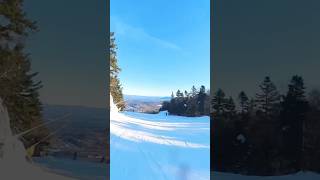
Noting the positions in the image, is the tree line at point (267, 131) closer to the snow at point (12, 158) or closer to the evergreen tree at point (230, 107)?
the evergreen tree at point (230, 107)

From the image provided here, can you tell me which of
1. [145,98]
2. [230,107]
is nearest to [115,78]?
[145,98]

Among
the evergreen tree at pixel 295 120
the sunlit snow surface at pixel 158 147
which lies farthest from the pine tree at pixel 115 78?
the evergreen tree at pixel 295 120

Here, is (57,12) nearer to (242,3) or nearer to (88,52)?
(88,52)

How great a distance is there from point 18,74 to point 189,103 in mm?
2564

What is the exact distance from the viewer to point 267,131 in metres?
5.98

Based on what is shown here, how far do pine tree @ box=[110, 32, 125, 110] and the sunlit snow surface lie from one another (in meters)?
0.23

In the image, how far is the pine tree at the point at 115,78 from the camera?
25.1 feet

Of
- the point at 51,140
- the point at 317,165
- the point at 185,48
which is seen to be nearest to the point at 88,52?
the point at 51,140

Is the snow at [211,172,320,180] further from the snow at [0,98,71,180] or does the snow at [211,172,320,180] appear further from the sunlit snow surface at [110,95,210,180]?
the snow at [0,98,71,180]

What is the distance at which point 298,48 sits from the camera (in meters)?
5.93

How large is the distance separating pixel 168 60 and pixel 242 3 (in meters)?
2.35

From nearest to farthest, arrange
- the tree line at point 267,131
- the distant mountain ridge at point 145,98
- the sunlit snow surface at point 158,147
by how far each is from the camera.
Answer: the tree line at point 267,131 → the sunlit snow surface at point 158,147 → the distant mountain ridge at point 145,98

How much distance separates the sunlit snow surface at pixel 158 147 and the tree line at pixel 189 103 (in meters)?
0.11

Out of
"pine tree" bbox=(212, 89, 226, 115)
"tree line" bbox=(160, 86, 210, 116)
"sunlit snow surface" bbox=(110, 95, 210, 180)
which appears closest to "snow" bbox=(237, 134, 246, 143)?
"pine tree" bbox=(212, 89, 226, 115)
